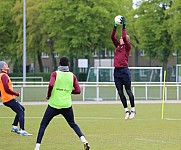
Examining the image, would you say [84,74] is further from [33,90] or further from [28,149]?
[28,149]

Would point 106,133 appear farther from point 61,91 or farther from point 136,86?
point 136,86

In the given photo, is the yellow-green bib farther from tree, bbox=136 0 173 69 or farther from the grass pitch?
tree, bbox=136 0 173 69

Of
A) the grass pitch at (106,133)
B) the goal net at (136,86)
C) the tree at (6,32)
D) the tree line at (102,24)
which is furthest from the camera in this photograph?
the tree at (6,32)

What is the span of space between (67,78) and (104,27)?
4925cm

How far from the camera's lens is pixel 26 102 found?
123 feet

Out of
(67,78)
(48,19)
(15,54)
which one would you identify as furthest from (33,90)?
(15,54)

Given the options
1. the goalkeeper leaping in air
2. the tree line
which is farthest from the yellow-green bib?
A: the tree line

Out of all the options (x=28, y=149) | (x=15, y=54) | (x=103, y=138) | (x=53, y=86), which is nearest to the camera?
(x=53, y=86)

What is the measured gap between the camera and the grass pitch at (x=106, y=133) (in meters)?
15.7

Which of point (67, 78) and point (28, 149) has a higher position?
point (67, 78)

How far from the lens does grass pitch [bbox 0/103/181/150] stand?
15672 millimetres

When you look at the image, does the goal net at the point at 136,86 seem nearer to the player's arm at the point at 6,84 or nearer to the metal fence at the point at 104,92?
the metal fence at the point at 104,92

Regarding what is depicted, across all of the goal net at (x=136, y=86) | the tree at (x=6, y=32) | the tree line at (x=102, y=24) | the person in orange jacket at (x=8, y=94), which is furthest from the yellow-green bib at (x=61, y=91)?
the tree at (x=6, y=32)

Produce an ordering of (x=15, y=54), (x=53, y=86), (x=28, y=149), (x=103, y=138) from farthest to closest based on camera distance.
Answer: (x=15, y=54)
(x=103, y=138)
(x=28, y=149)
(x=53, y=86)
